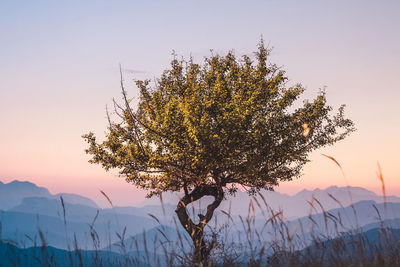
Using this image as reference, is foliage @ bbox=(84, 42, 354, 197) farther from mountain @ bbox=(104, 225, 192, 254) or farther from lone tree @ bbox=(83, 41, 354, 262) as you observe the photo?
mountain @ bbox=(104, 225, 192, 254)

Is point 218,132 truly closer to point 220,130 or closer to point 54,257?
point 220,130

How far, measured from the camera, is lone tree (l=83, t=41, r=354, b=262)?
19500mm

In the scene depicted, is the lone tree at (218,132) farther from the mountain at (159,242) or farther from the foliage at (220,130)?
the mountain at (159,242)

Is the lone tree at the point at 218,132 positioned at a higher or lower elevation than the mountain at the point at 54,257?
higher

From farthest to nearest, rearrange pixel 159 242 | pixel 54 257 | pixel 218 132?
pixel 218 132
pixel 54 257
pixel 159 242

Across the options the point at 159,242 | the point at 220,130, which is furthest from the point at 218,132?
the point at 159,242

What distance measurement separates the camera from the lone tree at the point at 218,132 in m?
19.5

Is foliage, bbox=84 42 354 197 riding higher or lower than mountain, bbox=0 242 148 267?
higher

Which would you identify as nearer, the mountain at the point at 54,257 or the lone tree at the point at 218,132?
the mountain at the point at 54,257

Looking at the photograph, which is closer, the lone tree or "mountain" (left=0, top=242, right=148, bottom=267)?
"mountain" (left=0, top=242, right=148, bottom=267)

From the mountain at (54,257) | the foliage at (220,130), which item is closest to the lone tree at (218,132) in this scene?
the foliage at (220,130)

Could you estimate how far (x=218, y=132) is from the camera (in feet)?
63.6

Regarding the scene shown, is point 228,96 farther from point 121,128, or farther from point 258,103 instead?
point 121,128

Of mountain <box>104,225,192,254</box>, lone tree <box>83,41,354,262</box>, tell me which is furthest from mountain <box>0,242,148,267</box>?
lone tree <box>83,41,354,262</box>
